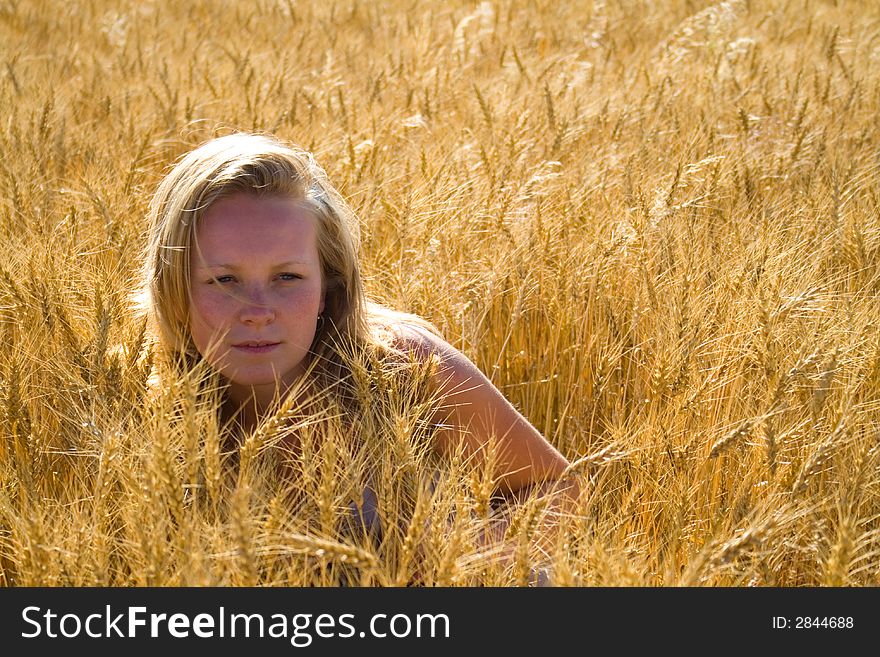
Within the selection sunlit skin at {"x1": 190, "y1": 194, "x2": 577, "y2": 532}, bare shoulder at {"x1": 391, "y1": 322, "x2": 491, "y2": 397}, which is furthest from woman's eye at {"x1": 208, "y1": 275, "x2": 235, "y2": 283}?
bare shoulder at {"x1": 391, "y1": 322, "x2": 491, "y2": 397}

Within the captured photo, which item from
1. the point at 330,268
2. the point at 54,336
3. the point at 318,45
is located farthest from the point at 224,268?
the point at 318,45

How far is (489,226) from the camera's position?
2762mm

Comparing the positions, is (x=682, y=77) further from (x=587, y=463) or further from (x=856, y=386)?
(x=587, y=463)

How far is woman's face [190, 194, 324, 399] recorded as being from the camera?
5.76 ft

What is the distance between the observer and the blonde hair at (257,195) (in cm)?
186

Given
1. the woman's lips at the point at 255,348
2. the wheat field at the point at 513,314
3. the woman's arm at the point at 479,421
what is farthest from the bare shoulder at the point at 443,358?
the woman's lips at the point at 255,348

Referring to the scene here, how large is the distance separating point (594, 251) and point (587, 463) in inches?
35.7

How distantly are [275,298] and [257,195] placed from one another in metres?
0.24

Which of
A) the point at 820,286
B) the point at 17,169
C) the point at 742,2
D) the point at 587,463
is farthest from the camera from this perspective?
the point at 742,2

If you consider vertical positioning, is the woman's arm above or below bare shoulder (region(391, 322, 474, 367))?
below

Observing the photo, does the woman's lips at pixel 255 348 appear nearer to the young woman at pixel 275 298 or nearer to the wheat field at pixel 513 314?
the young woman at pixel 275 298

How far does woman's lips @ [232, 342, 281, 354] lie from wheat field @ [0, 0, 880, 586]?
12 cm

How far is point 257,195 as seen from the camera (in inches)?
73.7

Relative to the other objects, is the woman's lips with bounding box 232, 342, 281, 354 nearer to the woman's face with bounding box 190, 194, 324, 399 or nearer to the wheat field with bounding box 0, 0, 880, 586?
the woman's face with bounding box 190, 194, 324, 399
